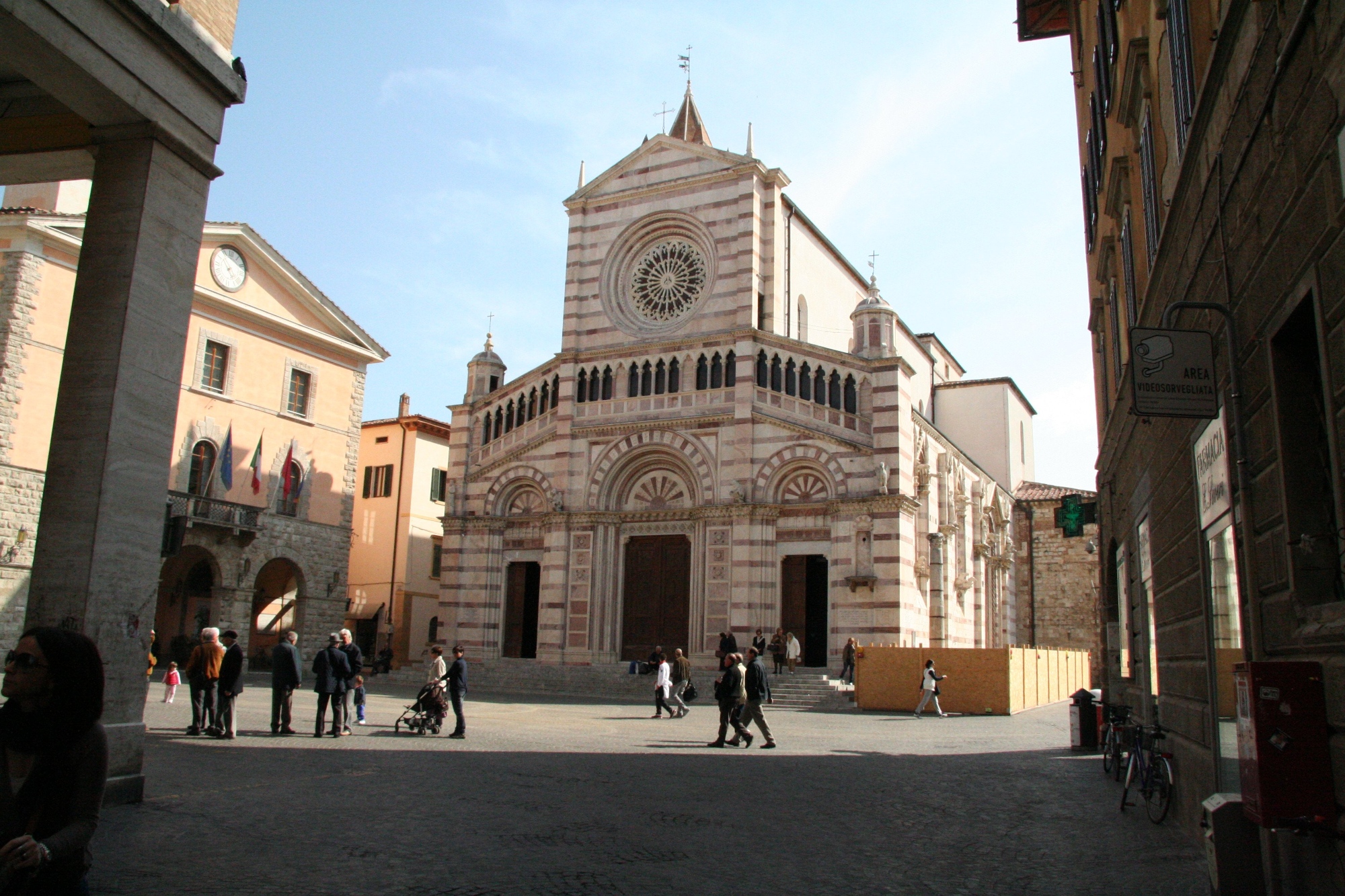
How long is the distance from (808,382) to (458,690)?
16.2 meters

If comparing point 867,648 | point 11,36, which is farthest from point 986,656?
point 11,36

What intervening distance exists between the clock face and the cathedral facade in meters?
8.08

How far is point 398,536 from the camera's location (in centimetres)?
3894

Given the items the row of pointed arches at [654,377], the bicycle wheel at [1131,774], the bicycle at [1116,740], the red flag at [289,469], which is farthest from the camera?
the red flag at [289,469]

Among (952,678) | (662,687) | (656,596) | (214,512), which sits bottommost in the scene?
(662,687)

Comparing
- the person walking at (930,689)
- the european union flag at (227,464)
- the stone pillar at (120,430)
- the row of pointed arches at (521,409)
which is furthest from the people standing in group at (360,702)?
the row of pointed arches at (521,409)

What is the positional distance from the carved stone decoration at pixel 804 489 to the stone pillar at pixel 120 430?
2119 centimetres

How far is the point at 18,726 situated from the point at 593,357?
28.8 m

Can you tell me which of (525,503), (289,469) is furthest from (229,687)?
(525,503)

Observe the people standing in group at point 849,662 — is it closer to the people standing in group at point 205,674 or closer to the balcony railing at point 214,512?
the people standing in group at point 205,674

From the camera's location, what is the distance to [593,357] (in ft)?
105

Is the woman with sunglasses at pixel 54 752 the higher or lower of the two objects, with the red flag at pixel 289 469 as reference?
lower

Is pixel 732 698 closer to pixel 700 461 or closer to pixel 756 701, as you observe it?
pixel 756 701

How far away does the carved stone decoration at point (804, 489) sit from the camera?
92.5 feet
